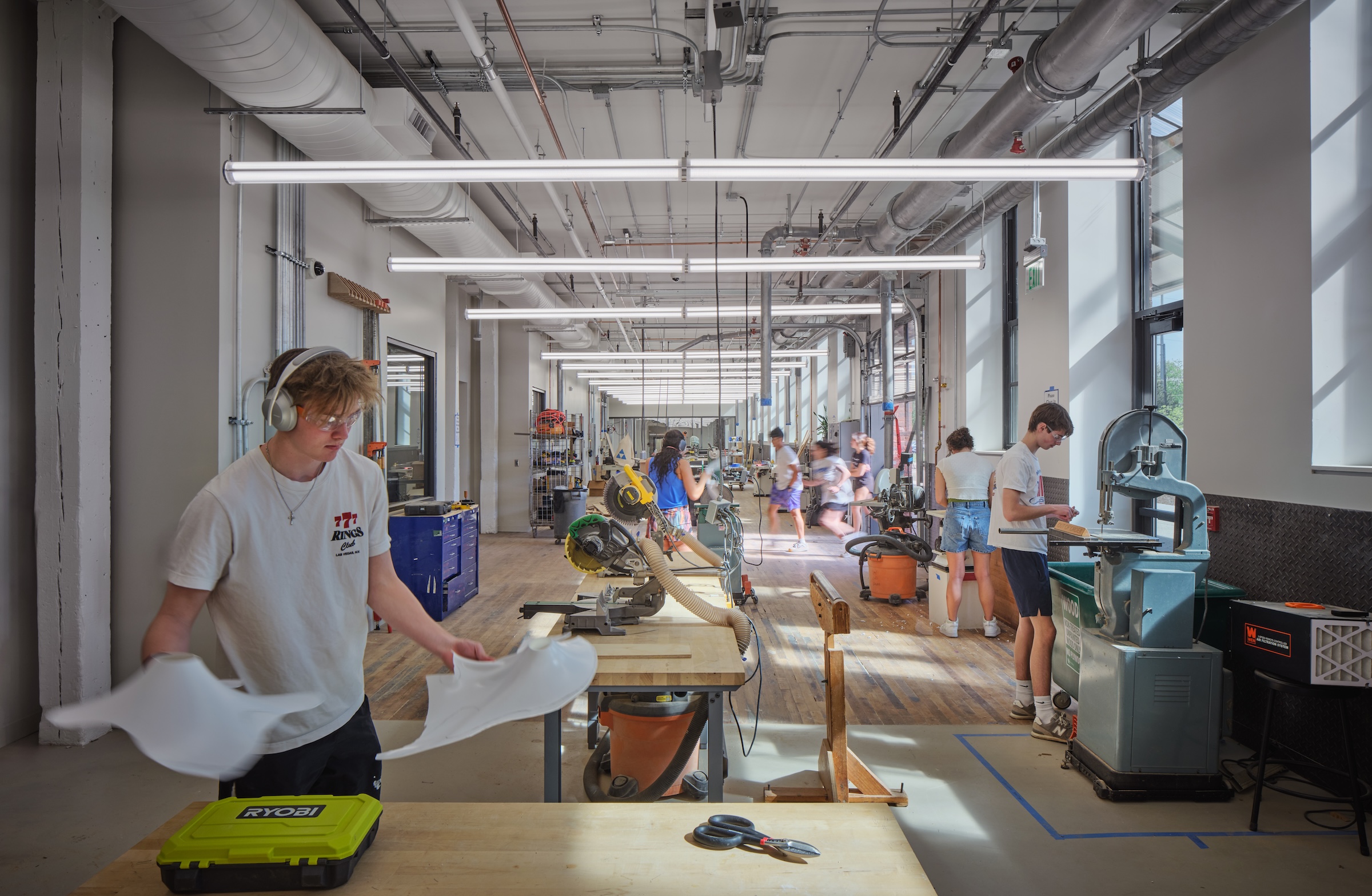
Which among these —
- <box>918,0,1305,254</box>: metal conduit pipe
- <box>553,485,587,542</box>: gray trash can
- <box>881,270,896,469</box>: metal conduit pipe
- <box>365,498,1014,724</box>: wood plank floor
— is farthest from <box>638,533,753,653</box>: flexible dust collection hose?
<box>553,485,587,542</box>: gray trash can

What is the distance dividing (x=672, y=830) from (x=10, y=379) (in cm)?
391

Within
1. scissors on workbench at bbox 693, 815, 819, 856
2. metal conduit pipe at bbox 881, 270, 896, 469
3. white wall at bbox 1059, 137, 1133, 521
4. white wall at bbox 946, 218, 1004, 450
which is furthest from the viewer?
metal conduit pipe at bbox 881, 270, 896, 469

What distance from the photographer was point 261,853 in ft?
3.52

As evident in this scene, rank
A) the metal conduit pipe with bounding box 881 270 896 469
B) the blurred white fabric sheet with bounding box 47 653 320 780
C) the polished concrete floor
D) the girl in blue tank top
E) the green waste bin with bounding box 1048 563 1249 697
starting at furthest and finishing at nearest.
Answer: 1. the metal conduit pipe with bounding box 881 270 896 469
2. the girl in blue tank top
3. the green waste bin with bounding box 1048 563 1249 697
4. the polished concrete floor
5. the blurred white fabric sheet with bounding box 47 653 320 780

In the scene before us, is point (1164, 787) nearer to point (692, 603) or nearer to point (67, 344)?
point (692, 603)

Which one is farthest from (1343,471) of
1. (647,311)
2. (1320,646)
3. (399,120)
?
(399,120)

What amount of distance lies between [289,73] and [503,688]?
3546 millimetres

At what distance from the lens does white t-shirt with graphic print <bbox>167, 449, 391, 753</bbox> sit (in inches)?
52.2

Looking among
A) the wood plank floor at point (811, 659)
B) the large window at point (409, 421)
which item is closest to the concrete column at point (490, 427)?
the large window at point (409, 421)

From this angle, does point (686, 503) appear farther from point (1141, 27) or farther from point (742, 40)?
point (1141, 27)

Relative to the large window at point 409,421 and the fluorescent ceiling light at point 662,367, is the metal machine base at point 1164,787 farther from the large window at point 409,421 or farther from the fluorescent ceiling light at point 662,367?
the fluorescent ceiling light at point 662,367

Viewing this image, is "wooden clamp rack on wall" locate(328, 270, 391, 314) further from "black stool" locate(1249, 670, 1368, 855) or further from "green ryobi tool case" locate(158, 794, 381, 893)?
"black stool" locate(1249, 670, 1368, 855)

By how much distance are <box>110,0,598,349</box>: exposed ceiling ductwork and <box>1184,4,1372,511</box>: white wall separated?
15.2ft

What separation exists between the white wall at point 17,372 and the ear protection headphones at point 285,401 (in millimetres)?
3039
